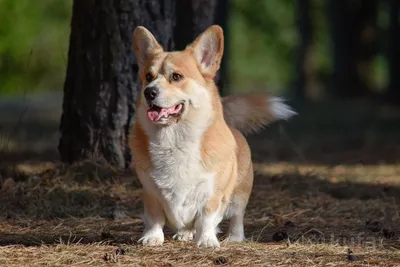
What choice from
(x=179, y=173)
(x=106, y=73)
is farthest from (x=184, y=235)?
(x=106, y=73)

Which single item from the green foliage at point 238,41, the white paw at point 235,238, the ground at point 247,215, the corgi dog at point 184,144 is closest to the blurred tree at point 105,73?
the ground at point 247,215

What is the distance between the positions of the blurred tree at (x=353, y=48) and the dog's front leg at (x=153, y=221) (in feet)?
57.9

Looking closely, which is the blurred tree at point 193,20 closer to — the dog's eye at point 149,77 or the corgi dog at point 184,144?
the corgi dog at point 184,144

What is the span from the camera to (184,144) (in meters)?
5.57

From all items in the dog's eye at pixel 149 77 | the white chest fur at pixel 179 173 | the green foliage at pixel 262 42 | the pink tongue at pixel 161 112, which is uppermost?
the dog's eye at pixel 149 77

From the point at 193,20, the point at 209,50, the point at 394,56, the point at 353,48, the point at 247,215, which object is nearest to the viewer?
the point at 209,50

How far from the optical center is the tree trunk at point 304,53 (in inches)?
878

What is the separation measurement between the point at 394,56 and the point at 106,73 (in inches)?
524

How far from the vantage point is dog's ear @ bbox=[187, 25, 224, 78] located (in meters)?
5.71

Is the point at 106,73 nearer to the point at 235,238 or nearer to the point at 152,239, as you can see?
the point at 235,238

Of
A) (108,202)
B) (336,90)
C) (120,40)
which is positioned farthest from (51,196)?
(336,90)

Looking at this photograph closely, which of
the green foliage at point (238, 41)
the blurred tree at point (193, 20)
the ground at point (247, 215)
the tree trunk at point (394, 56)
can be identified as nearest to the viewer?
the ground at point (247, 215)

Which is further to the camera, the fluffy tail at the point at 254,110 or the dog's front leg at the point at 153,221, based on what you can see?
the fluffy tail at the point at 254,110

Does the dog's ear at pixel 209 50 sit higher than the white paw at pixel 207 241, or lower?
higher
